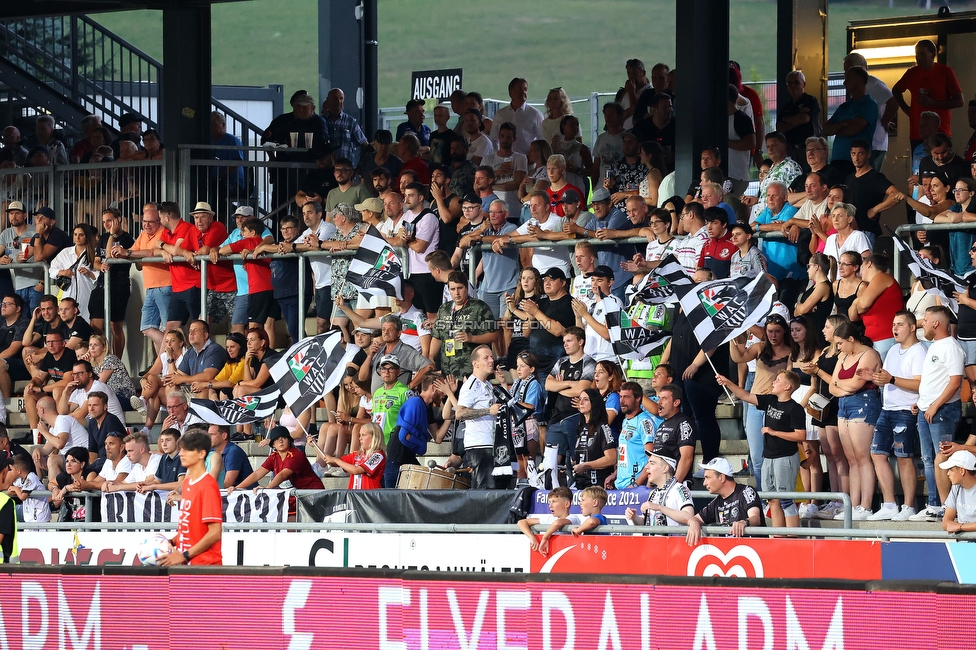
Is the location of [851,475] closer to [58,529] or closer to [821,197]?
[821,197]

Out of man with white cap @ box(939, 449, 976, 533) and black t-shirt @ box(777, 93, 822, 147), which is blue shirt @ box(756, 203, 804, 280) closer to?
black t-shirt @ box(777, 93, 822, 147)

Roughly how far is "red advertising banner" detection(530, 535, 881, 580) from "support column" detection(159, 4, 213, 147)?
35.0ft

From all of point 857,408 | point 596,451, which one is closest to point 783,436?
point 857,408

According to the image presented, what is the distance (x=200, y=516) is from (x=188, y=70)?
11.9 m

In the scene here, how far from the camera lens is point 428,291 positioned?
16.3m

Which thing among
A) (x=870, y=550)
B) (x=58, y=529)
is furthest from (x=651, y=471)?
(x=58, y=529)

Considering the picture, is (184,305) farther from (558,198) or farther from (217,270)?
(558,198)

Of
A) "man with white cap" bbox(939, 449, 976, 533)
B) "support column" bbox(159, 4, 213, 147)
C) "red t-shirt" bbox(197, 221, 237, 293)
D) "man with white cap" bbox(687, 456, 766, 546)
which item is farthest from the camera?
"support column" bbox(159, 4, 213, 147)

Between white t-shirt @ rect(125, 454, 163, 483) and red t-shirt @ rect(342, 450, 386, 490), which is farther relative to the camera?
white t-shirt @ rect(125, 454, 163, 483)

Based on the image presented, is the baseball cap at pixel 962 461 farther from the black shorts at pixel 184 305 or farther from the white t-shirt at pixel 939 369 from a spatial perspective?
the black shorts at pixel 184 305

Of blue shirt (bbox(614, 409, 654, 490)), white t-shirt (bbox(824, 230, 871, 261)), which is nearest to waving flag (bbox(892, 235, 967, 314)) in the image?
white t-shirt (bbox(824, 230, 871, 261))

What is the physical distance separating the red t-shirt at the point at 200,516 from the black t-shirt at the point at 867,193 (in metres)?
7.66

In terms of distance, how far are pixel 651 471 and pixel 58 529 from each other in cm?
642

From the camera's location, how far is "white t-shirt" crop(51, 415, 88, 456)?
16.8m
